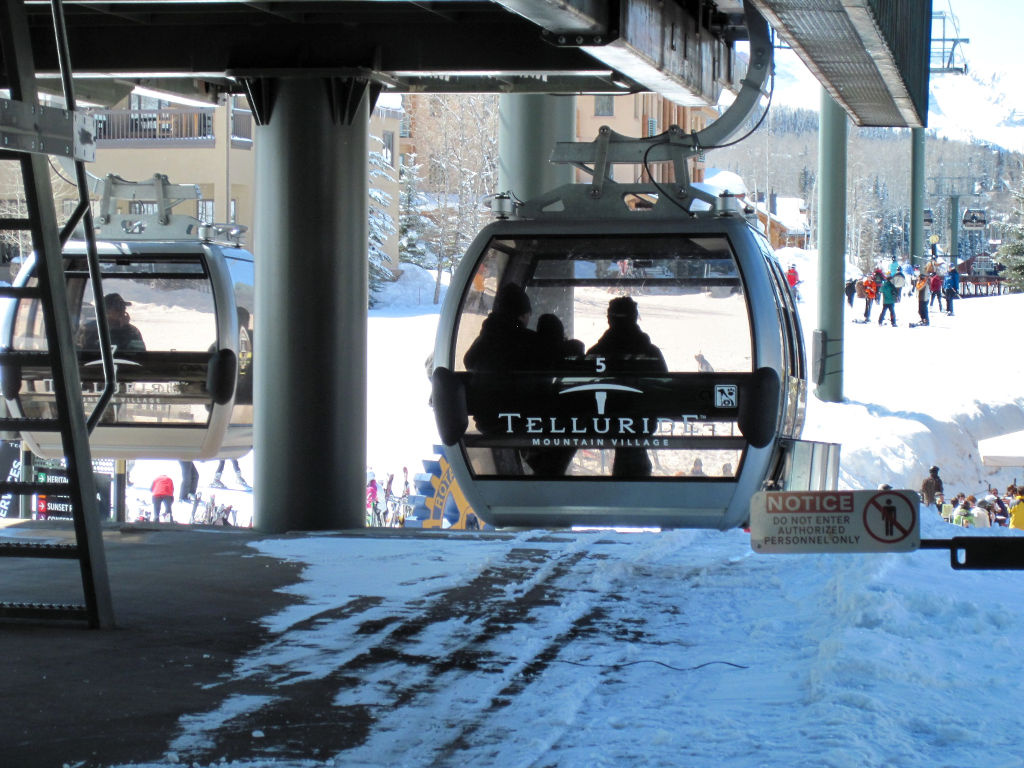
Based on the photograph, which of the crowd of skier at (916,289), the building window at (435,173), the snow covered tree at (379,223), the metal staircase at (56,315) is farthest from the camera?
the building window at (435,173)

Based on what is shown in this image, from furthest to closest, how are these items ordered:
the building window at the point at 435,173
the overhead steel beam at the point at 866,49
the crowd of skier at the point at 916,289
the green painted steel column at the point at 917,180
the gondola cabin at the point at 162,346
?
the building window at the point at 435,173 → the crowd of skier at the point at 916,289 → the green painted steel column at the point at 917,180 → the gondola cabin at the point at 162,346 → the overhead steel beam at the point at 866,49

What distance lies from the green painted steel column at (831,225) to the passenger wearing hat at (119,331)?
57.5 feet

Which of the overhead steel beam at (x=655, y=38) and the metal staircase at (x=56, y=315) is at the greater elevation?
the overhead steel beam at (x=655, y=38)

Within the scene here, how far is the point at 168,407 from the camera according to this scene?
573 inches

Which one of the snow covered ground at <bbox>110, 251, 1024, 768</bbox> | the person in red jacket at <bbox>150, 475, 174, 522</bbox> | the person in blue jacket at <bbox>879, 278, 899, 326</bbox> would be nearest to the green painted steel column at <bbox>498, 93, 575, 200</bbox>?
the snow covered ground at <bbox>110, 251, 1024, 768</bbox>

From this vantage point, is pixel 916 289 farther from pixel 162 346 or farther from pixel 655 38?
pixel 655 38

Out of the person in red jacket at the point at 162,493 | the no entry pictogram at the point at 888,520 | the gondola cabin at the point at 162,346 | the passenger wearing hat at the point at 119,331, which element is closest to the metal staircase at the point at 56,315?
the no entry pictogram at the point at 888,520

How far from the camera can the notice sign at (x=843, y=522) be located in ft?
11.7

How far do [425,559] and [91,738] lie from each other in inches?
155

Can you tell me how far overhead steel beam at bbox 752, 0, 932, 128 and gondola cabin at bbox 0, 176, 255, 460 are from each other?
6.29 meters

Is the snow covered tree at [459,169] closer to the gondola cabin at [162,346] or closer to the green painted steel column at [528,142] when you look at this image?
the green painted steel column at [528,142]

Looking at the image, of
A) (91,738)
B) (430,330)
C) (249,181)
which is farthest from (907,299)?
(91,738)

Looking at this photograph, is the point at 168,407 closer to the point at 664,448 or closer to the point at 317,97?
the point at 317,97

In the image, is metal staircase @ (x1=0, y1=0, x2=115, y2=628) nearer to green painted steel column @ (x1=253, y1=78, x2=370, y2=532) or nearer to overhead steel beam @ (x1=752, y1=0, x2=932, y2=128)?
overhead steel beam @ (x1=752, y1=0, x2=932, y2=128)
